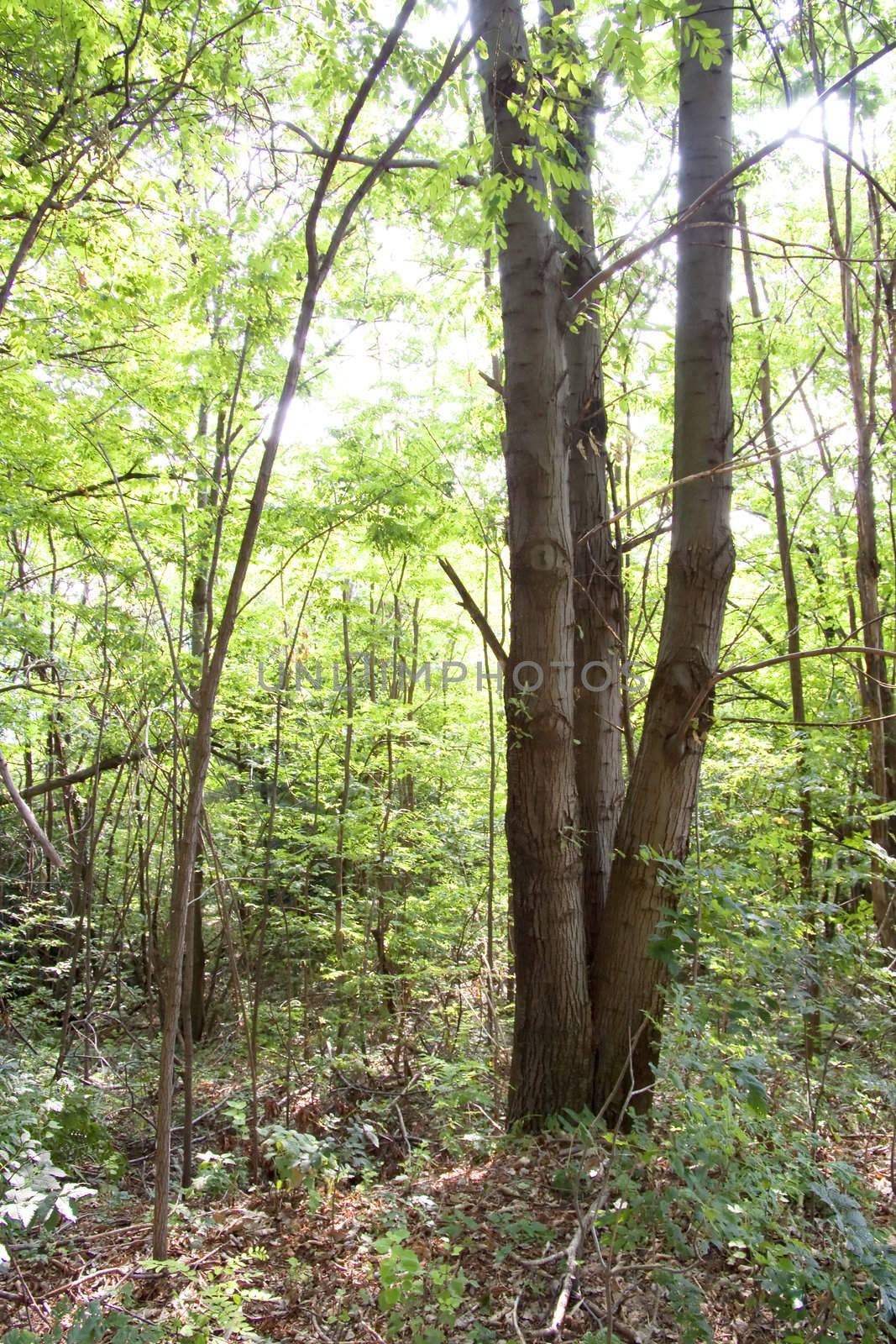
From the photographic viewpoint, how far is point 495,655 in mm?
4918

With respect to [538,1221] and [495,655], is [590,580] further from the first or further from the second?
[538,1221]

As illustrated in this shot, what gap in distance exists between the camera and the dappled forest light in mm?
2477

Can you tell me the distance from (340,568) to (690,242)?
4570mm

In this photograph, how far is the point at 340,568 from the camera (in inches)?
294

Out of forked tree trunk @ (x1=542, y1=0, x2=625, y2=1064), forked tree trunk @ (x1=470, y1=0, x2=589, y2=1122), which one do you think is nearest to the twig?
forked tree trunk @ (x1=470, y1=0, x2=589, y2=1122)

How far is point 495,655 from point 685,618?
5.41ft

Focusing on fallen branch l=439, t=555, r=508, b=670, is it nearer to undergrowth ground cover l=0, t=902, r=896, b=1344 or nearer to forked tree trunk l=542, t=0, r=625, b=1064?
forked tree trunk l=542, t=0, r=625, b=1064

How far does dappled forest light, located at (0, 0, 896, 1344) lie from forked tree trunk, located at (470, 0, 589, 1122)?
0.02m

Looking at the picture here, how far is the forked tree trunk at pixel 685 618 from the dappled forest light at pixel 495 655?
2 cm

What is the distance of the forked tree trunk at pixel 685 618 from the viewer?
136 inches

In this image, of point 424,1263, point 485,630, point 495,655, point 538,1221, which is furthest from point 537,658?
point 424,1263

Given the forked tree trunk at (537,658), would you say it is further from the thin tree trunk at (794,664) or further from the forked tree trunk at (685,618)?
the thin tree trunk at (794,664)

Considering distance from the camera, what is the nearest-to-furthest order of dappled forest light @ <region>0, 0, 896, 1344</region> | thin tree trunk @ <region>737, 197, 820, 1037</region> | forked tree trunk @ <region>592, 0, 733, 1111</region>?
dappled forest light @ <region>0, 0, 896, 1344</region>
forked tree trunk @ <region>592, 0, 733, 1111</region>
thin tree trunk @ <region>737, 197, 820, 1037</region>

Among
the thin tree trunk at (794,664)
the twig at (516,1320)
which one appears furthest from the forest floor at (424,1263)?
the thin tree trunk at (794,664)
